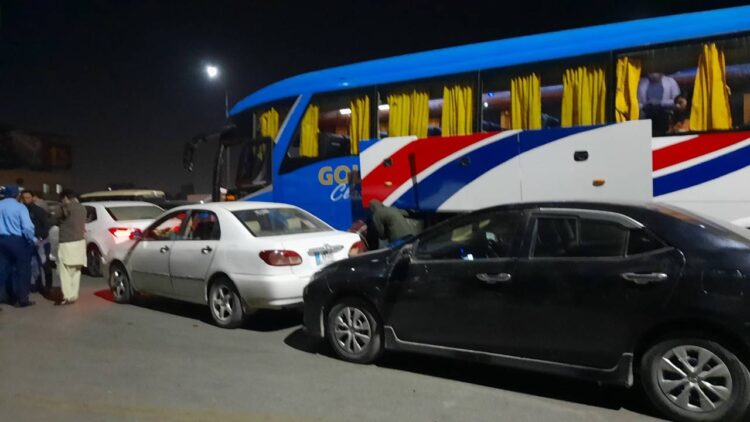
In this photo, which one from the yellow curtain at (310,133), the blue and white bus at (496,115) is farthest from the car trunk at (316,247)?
the yellow curtain at (310,133)

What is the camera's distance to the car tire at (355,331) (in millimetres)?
5324

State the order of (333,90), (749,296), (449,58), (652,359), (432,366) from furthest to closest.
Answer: (333,90) → (449,58) → (432,366) → (652,359) → (749,296)

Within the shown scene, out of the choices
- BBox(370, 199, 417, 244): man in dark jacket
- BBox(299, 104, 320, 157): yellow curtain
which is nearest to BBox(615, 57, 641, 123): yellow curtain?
BBox(370, 199, 417, 244): man in dark jacket

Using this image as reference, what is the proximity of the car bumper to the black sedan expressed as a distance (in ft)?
3.64

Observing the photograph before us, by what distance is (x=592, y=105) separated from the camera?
696cm

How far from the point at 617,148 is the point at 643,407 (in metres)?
3.17

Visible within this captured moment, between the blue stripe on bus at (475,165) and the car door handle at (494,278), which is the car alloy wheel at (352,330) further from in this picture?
the blue stripe on bus at (475,165)

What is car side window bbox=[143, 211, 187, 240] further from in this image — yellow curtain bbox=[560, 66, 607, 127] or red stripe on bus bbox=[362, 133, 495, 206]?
yellow curtain bbox=[560, 66, 607, 127]

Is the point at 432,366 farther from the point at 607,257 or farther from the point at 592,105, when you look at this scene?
the point at 592,105

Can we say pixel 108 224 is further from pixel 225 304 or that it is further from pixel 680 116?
pixel 680 116

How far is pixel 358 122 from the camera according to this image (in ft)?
28.7

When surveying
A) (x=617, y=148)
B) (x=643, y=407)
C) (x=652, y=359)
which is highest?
(x=617, y=148)

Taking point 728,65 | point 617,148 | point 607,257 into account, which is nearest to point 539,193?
point 617,148

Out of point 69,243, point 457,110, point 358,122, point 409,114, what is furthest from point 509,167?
point 69,243
